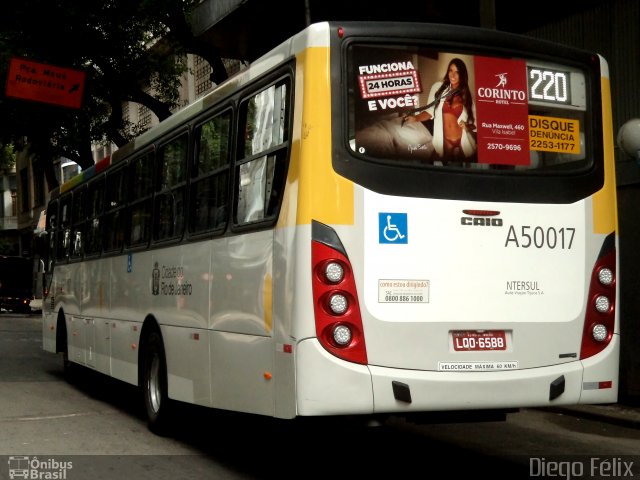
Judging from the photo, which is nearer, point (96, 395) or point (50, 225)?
point (96, 395)

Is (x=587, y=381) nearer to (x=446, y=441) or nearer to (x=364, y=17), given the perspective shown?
(x=446, y=441)

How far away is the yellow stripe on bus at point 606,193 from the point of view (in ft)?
24.1

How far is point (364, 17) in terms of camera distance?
16438 millimetres

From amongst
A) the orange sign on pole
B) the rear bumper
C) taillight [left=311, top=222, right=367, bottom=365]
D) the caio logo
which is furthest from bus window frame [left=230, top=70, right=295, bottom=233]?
the orange sign on pole

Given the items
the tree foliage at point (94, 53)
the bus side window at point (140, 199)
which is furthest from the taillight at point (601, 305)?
the tree foliage at point (94, 53)

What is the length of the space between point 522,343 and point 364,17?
1045 cm

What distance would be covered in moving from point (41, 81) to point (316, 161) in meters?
13.7

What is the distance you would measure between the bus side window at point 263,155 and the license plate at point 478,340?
4.91 ft

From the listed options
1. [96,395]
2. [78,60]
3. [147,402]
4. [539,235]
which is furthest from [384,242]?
[78,60]

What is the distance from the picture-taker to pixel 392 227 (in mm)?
6711

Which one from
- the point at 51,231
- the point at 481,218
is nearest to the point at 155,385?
the point at 481,218

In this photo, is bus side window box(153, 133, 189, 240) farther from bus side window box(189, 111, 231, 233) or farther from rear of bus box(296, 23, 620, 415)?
rear of bus box(296, 23, 620, 415)

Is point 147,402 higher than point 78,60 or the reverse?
the reverse

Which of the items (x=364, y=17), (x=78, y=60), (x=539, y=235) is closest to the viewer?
(x=539, y=235)
